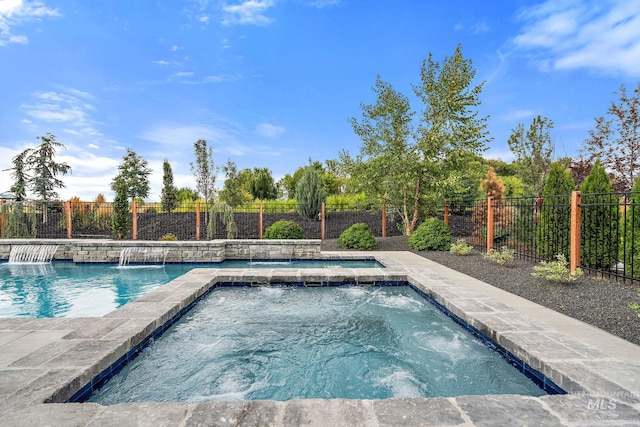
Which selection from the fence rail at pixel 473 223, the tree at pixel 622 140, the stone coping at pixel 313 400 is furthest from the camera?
the tree at pixel 622 140

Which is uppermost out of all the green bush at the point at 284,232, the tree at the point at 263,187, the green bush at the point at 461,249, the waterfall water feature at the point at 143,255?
the tree at the point at 263,187

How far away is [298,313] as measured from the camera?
439cm

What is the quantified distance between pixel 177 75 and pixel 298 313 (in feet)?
30.5

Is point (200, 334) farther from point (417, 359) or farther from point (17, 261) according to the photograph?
point (17, 261)

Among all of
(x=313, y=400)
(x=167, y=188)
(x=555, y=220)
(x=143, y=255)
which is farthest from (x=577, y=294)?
(x=167, y=188)

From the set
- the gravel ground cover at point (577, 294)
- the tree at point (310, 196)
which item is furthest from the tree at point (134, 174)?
the gravel ground cover at point (577, 294)

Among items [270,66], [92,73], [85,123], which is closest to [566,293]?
[270,66]

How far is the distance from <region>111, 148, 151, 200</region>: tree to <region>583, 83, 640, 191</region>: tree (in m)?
19.5

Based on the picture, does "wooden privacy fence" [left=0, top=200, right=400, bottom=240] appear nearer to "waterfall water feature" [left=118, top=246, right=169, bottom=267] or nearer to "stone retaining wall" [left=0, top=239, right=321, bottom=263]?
"stone retaining wall" [left=0, top=239, right=321, bottom=263]

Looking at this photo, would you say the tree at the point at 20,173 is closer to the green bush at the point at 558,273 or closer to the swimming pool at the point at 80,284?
the swimming pool at the point at 80,284

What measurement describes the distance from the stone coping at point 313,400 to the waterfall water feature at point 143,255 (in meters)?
5.48

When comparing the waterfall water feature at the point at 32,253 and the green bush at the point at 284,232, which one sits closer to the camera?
Answer: the waterfall water feature at the point at 32,253

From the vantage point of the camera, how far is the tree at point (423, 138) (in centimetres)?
1056

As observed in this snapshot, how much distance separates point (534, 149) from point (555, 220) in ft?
26.5
